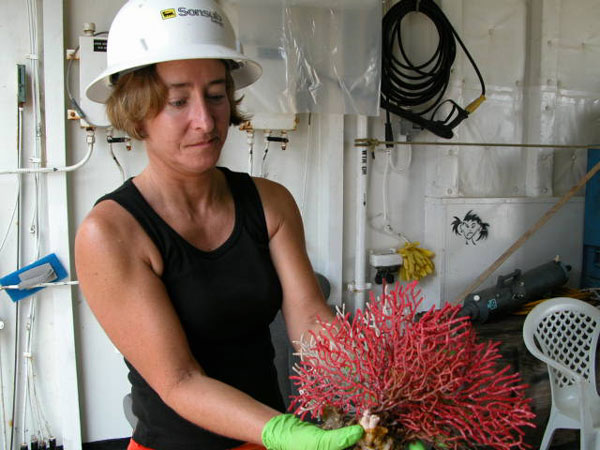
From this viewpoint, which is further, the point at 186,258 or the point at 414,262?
the point at 414,262

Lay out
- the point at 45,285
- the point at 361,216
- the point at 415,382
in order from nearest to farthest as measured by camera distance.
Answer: the point at 415,382 → the point at 45,285 → the point at 361,216

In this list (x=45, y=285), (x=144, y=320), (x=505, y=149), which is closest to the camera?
(x=144, y=320)

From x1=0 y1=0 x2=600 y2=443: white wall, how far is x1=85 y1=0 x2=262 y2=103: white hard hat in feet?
3.95

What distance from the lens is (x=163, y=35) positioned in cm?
81

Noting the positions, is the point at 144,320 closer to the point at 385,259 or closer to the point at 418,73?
the point at 385,259

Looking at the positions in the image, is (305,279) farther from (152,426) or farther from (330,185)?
(330,185)

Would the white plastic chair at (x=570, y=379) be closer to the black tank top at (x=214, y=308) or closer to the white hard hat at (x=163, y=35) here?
the black tank top at (x=214, y=308)

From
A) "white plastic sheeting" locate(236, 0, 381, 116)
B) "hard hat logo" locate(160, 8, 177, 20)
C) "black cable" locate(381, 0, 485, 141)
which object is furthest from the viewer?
"black cable" locate(381, 0, 485, 141)

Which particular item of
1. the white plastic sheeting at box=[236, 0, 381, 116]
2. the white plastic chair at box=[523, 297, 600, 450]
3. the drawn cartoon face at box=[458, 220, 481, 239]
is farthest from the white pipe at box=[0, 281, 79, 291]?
the drawn cartoon face at box=[458, 220, 481, 239]

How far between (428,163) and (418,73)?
46 centimetres

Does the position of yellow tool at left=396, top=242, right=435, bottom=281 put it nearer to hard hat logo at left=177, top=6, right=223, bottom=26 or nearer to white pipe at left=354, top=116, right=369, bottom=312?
white pipe at left=354, top=116, right=369, bottom=312

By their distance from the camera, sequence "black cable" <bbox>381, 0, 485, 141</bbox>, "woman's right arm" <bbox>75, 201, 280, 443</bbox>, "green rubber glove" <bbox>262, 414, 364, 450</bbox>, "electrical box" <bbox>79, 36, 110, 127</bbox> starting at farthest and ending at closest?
"black cable" <bbox>381, 0, 485, 141</bbox>
"electrical box" <bbox>79, 36, 110, 127</bbox>
"woman's right arm" <bbox>75, 201, 280, 443</bbox>
"green rubber glove" <bbox>262, 414, 364, 450</bbox>

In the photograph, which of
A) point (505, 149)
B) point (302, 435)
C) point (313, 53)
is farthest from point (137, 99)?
point (505, 149)

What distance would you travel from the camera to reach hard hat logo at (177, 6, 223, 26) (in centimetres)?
85
